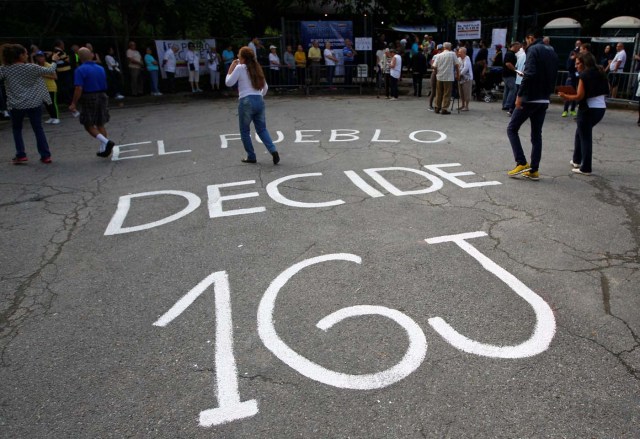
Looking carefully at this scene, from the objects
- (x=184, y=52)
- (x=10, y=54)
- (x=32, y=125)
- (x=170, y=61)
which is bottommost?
(x=32, y=125)

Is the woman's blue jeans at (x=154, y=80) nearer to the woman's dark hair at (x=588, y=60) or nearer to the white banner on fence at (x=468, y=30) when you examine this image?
the white banner on fence at (x=468, y=30)

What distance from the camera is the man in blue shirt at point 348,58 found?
59.5 ft

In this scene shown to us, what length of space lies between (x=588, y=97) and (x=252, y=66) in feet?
16.1

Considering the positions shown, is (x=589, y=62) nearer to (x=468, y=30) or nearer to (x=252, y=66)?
(x=252, y=66)

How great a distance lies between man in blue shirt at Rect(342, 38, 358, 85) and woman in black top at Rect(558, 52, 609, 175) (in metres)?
12.2

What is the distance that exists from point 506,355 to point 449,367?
1.36 ft

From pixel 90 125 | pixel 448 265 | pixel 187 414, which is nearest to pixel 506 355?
pixel 448 265

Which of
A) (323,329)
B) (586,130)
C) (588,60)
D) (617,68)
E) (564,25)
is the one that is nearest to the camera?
(323,329)

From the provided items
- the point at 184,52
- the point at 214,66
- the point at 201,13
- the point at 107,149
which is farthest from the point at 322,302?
the point at 201,13

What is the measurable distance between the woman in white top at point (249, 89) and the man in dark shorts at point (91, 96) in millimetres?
2623

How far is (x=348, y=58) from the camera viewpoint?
18.3m

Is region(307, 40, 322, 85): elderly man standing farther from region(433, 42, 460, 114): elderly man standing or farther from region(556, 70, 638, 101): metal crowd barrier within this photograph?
region(556, 70, 638, 101): metal crowd barrier

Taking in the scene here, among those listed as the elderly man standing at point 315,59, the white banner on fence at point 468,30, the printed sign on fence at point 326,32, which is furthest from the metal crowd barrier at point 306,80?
the white banner on fence at point 468,30

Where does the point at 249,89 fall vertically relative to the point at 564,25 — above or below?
below
